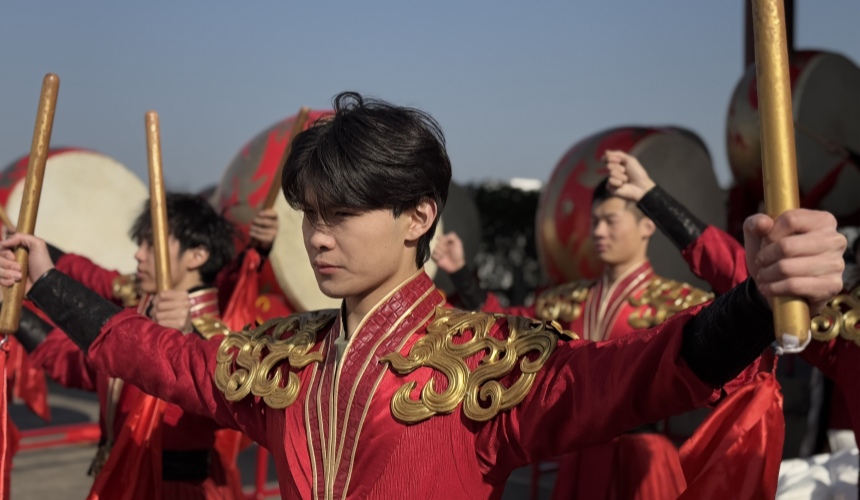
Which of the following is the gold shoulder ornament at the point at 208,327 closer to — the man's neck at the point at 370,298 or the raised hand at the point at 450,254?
the man's neck at the point at 370,298

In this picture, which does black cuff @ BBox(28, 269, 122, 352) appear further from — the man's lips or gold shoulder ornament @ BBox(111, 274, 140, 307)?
gold shoulder ornament @ BBox(111, 274, 140, 307)

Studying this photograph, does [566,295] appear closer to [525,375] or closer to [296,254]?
[296,254]

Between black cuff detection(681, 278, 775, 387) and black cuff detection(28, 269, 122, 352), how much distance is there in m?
1.25

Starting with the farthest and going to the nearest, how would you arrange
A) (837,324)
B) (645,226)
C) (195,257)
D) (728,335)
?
1. (645,226)
2. (195,257)
3. (837,324)
4. (728,335)

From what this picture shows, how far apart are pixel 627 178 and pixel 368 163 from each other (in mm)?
1626

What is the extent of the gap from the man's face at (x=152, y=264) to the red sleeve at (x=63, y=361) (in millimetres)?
265

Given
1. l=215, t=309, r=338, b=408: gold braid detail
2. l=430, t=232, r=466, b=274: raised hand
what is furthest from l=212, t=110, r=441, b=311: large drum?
l=215, t=309, r=338, b=408: gold braid detail

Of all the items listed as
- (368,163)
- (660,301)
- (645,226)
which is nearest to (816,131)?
(645,226)

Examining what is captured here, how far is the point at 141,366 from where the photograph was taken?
2.01m

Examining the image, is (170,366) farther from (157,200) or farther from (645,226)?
(645,226)

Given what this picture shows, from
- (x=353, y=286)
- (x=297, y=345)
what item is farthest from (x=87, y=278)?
(x=353, y=286)

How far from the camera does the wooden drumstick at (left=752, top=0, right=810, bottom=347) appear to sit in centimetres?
112

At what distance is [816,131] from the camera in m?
5.53

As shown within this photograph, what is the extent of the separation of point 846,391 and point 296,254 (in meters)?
2.74
